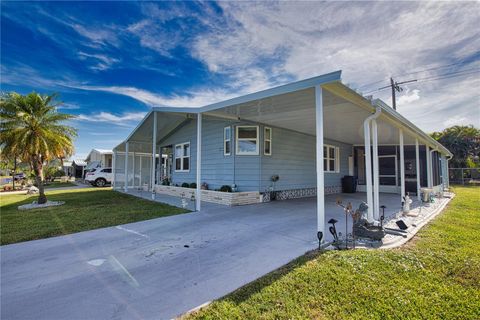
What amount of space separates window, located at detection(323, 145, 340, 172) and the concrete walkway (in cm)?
734

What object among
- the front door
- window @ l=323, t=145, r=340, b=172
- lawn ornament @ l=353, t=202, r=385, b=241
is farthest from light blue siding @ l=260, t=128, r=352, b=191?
lawn ornament @ l=353, t=202, r=385, b=241

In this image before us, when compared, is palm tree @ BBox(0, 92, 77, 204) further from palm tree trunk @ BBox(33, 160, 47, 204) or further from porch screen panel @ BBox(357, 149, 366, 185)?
porch screen panel @ BBox(357, 149, 366, 185)

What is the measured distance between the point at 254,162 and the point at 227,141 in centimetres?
143

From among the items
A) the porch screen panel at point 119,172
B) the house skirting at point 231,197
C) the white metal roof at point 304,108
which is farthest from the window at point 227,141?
the porch screen panel at point 119,172

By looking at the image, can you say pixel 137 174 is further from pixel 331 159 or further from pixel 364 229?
pixel 364 229

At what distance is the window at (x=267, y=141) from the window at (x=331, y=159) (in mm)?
4334

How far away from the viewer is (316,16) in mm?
6242

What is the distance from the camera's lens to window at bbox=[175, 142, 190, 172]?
11781mm

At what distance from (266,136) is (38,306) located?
7.70 m

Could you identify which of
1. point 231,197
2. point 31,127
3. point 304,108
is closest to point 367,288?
point 304,108

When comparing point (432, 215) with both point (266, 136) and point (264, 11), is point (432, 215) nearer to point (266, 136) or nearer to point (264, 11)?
point (266, 136)

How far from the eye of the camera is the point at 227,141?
30.0ft

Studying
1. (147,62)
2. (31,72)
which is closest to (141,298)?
(147,62)

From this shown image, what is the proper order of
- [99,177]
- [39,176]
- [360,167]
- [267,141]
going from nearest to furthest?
[39,176] < [267,141] < [360,167] < [99,177]
